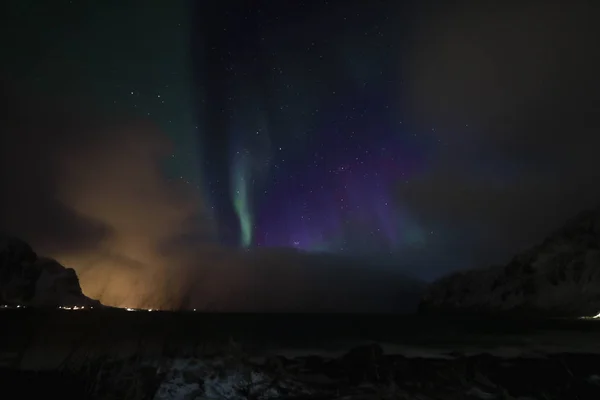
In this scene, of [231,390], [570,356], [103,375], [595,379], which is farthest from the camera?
[570,356]

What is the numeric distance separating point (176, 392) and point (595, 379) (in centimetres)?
2577

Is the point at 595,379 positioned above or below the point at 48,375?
below

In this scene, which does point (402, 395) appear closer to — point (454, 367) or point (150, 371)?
point (454, 367)

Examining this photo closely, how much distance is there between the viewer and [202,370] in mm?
31531

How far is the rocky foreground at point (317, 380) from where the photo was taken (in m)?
23.6

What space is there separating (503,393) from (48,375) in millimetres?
27947

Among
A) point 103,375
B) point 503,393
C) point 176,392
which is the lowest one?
point 503,393

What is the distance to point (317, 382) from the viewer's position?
87.0ft

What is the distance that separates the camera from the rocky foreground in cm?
2358

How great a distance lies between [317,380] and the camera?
89.6 ft

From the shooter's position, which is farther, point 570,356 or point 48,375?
point 570,356

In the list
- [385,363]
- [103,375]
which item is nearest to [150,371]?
[103,375]

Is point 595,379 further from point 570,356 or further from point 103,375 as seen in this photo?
point 103,375

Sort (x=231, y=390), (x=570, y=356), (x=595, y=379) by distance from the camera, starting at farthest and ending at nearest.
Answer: (x=570, y=356) < (x=595, y=379) < (x=231, y=390)
